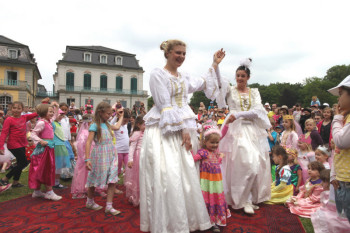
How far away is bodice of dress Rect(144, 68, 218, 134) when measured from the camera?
8.45 ft

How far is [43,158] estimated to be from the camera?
450 centimetres

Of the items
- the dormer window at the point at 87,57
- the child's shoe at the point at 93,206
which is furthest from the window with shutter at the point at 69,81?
the child's shoe at the point at 93,206

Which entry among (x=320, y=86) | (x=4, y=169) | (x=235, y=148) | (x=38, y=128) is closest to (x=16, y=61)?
(x=4, y=169)

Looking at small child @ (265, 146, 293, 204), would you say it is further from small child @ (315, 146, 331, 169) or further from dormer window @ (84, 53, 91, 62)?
dormer window @ (84, 53, 91, 62)

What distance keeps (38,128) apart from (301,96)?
2353 inches

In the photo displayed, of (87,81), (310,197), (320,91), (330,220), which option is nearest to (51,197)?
(330,220)

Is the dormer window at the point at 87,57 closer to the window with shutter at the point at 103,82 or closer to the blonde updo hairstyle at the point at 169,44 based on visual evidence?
the window with shutter at the point at 103,82

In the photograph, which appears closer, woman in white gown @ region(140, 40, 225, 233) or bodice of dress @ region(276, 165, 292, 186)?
woman in white gown @ region(140, 40, 225, 233)

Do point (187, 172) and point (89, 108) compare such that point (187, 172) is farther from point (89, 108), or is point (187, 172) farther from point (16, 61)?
point (16, 61)

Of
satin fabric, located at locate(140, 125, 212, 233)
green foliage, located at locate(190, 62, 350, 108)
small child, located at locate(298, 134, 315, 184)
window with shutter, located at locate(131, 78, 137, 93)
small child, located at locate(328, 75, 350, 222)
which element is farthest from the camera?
green foliage, located at locate(190, 62, 350, 108)

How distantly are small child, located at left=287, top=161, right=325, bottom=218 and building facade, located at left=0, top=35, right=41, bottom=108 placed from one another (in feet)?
111

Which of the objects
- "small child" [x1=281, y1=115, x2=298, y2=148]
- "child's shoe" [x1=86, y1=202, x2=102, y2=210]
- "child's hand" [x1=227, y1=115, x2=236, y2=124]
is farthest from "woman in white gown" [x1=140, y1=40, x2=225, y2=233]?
"small child" [x1=281, y1=115, x2=298, y2=148]

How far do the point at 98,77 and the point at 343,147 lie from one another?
39603mm

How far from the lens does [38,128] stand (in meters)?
4.49
